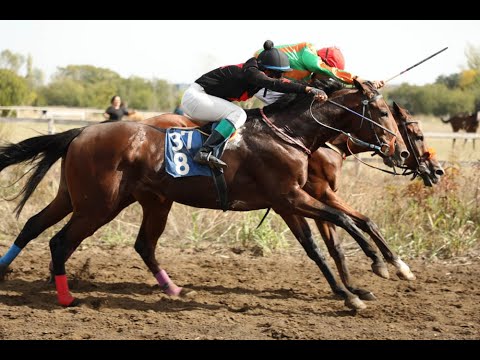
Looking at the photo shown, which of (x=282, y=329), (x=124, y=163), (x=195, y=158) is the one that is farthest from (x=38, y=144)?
(x=282, y=329)

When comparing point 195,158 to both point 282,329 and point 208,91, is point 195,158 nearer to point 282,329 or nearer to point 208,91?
point 208,91

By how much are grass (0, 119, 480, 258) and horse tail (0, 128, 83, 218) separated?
1.96 meters

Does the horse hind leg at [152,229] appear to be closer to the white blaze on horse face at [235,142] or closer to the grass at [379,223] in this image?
the white blaze on horse face at [235,142]

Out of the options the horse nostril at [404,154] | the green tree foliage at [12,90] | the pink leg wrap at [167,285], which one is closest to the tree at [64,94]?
the green tree foliage at [12,90]

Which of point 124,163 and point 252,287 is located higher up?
point 124,163

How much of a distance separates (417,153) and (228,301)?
2.38 metres

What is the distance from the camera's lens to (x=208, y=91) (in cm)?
616

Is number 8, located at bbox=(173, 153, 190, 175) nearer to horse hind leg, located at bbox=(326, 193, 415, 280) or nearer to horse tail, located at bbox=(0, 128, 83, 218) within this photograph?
horse tail, located at bbox=(0, 128, 83, 218)

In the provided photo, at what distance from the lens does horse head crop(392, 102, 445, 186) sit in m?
6.56

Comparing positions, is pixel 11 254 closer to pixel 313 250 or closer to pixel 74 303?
pixel 74 303

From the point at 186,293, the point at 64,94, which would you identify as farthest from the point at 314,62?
the point at 64,94

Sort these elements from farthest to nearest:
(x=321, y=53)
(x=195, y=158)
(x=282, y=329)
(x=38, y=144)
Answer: (x=321, y=53) < (x=38, y=144) < (x=195, y=158) < (x=282, y=329)

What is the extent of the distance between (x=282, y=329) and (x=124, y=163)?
6.73 feet

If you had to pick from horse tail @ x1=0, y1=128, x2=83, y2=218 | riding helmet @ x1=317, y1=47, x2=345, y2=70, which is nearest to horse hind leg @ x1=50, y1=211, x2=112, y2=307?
horse tail @ x1=0, y1=128, x2=83, y2=218
